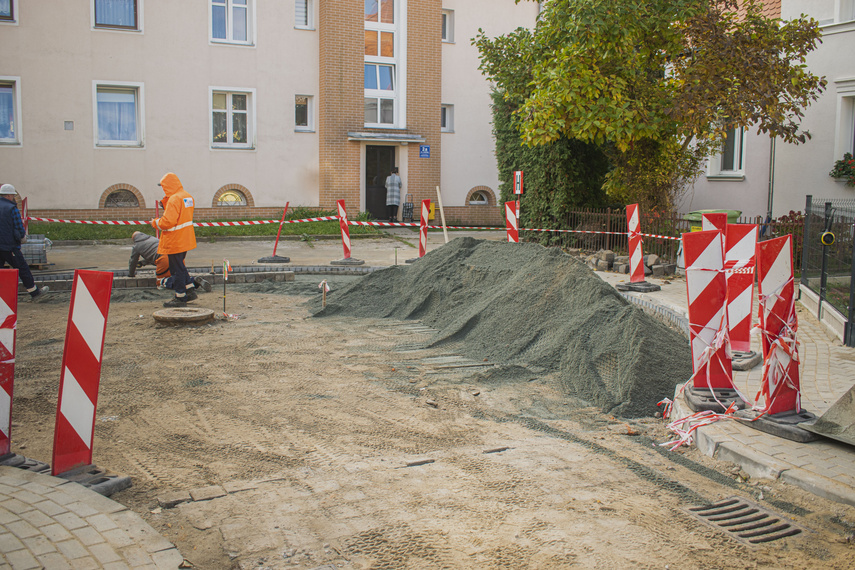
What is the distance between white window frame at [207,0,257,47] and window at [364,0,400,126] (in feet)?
13.6

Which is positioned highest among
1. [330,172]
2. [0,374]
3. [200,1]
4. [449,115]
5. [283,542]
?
[200,1]

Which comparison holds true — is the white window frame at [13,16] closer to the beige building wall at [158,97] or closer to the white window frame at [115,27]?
the beige building wall at [158,97]

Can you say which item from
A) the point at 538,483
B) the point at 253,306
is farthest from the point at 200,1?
the point at 538,483

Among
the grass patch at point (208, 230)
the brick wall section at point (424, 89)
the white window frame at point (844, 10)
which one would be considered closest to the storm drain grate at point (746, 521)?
the white window frame at point (844, 10)

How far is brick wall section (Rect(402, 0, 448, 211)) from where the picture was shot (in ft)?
85.0

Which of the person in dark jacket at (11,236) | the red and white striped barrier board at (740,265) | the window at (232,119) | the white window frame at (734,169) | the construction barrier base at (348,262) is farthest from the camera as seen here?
the window at (232,119)

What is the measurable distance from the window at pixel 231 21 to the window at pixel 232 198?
4.97 metres

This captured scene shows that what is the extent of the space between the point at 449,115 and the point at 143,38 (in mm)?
11214

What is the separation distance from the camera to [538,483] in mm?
4395

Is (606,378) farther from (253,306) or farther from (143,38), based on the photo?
(143,38)

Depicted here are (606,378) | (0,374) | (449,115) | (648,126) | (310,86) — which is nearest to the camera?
(0,374)

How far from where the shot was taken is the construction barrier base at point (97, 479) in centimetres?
416

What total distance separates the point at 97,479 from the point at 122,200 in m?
20.1

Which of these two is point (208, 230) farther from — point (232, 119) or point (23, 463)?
point (23, 463)
